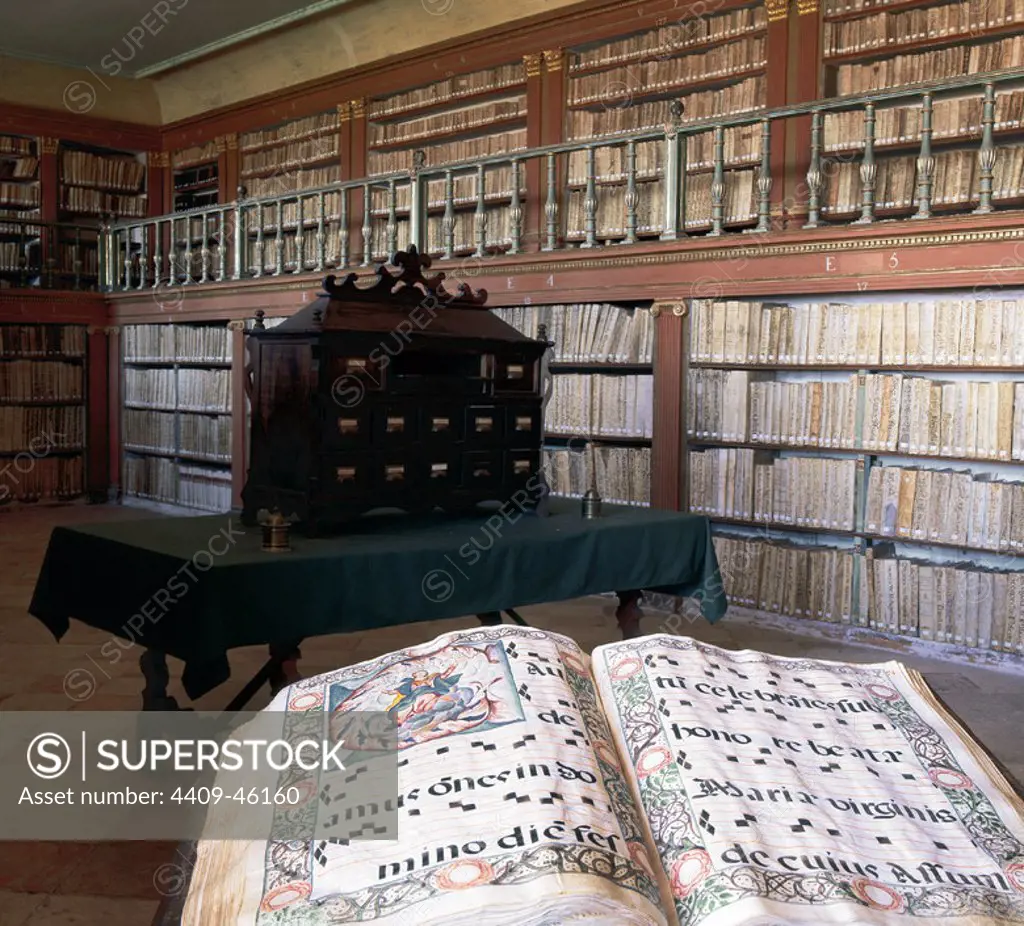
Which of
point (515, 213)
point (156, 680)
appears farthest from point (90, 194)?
point (156, 680)

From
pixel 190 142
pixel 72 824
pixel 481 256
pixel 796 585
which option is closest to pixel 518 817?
pixel 72 824

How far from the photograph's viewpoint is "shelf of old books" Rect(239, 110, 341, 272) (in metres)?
9.10

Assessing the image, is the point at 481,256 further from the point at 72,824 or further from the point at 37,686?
the point at 72,824

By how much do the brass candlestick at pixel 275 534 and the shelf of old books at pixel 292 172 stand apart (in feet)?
20.5

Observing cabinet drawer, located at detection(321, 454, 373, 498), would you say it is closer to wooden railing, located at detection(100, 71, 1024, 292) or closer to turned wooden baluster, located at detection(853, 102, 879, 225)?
wooden railing, located at detection(100, 71, 1024, 292)

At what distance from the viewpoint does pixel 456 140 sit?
841 cm

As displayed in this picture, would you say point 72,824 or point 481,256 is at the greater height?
point 481,256

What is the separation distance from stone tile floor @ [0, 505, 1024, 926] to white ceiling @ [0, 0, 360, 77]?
17.4 feet


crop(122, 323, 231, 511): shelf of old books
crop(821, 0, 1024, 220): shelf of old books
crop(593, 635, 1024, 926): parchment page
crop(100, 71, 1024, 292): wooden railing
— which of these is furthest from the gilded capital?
crop(593, 635, 1024, 926): parchment page

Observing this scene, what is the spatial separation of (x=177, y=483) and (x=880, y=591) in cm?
615

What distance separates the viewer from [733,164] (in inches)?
252

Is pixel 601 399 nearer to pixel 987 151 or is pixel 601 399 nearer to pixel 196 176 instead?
pixel 987 151

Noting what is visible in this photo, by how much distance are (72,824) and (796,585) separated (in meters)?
3.39

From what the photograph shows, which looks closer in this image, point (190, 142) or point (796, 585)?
point (796, 585)
